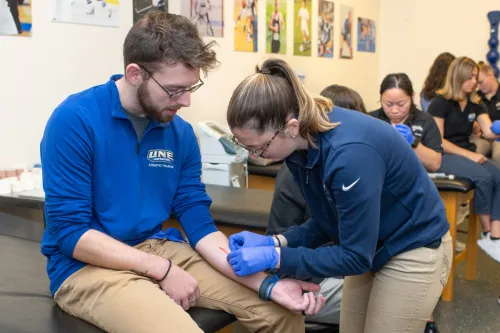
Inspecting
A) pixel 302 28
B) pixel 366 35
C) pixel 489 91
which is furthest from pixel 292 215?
pixel 366 35

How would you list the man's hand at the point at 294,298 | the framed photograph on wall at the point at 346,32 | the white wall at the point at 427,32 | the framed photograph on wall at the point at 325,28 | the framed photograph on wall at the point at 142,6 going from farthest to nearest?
1. the white wall at the point at 427,32
2. the framed photograph on wall at the point at 346,32
3. the framed photograph on wall at the point at 325,28
4. the framed photograph on wall at the point at 142,6
5. the man's hand at the point at 294,298

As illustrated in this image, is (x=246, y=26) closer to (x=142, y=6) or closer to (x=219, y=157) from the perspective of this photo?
(x=142, y=6)

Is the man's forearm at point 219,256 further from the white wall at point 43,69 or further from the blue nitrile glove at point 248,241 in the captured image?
the white wall at point 43,69

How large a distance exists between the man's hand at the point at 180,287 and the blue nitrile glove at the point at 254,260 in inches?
5.2

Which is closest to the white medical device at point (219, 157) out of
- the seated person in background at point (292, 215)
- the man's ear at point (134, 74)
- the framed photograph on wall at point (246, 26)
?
the framed photograph on wall at point (246, 26)

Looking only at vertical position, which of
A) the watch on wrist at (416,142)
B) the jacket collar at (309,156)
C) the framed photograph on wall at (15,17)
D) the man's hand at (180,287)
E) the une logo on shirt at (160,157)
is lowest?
the man's hand at (180,287)

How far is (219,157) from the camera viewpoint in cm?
343

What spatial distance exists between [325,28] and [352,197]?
13.3ft

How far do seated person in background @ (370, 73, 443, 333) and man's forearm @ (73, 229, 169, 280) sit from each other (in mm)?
1858

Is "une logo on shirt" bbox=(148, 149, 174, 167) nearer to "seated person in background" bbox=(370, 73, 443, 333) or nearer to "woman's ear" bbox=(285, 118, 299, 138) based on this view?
"woman's ear" bbox=(285, 118, 299, 138)

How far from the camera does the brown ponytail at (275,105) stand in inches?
52.1

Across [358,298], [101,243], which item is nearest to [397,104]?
[358,298]

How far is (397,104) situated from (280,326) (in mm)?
1828

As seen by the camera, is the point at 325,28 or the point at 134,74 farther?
the point at 325,28
